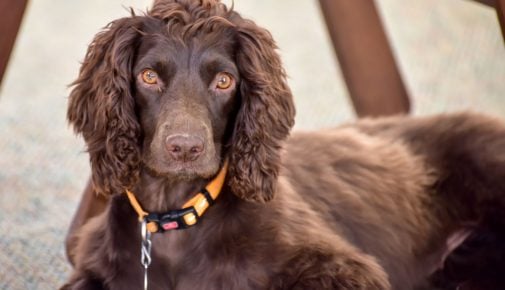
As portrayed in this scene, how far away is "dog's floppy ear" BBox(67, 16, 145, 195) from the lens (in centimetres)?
256

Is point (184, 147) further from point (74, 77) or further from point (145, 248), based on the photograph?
point (74, 77)

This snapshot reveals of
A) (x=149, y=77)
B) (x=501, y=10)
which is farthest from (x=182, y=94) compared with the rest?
(x=501, y=10)

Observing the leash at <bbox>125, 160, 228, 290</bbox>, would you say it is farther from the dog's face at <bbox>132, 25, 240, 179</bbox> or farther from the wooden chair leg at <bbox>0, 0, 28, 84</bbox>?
the wooden chair leg at <bbox>0, 0, 28, 84</bbox>

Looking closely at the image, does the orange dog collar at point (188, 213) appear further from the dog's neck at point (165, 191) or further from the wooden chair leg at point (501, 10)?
the wooden chair leg at point (501, 10)

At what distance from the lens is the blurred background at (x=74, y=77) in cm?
370

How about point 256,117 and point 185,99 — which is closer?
point 185,99

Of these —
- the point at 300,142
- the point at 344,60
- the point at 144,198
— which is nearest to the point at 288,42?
the point at 344,60

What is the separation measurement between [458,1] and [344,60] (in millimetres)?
2915

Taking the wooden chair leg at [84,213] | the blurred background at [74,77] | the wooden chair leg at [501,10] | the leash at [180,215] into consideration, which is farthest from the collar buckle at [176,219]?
the wooden chair leg at [501,10]

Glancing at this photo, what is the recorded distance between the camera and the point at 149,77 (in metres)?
2.54

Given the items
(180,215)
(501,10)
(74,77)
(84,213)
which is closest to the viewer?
(180,215)

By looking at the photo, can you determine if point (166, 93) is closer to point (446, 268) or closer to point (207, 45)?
point (207, 45)

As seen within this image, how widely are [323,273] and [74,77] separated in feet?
10.3

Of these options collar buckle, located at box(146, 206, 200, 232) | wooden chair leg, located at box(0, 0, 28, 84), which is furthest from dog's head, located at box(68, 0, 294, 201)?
wooden chair leg, located at box(0, 0, 28, 84)
